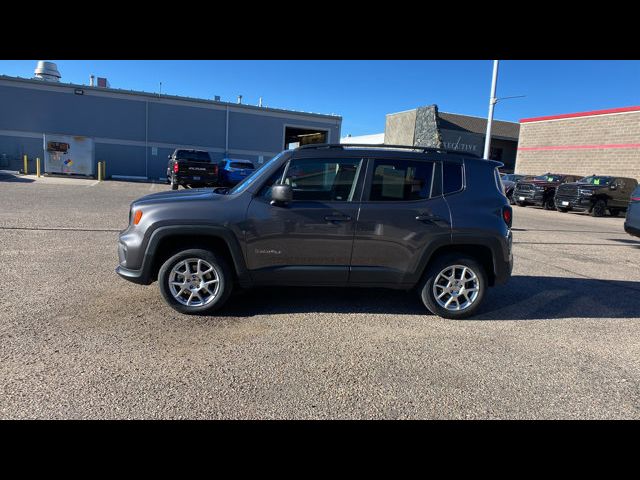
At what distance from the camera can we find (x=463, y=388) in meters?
3.18

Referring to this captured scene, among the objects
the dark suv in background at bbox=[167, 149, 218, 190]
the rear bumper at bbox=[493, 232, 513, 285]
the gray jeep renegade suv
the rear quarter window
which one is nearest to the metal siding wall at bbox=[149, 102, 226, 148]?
the dark suv in background at bbox=[167, 149, 218, 190]

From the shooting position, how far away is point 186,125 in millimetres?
29062

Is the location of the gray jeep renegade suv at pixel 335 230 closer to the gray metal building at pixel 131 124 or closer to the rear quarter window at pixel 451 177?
the rear quarter window at pixel 451 177

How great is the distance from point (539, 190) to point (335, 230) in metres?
20.8

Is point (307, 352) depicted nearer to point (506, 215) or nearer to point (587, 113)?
point (506, 215)

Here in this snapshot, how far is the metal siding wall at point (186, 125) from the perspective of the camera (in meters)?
28.4

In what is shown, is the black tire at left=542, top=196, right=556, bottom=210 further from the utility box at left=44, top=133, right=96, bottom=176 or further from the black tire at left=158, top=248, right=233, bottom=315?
the utility box at left=44, top=133, right=96, bottom=176

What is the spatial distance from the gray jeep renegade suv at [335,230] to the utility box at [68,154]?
2477cm

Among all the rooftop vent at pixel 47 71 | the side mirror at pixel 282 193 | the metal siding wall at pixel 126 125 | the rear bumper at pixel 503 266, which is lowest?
the rear bumper at pixel 503 266

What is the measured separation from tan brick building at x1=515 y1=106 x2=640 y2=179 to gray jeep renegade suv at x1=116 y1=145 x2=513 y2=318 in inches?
1121

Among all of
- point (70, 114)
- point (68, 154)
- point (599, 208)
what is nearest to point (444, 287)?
point (599, 208)

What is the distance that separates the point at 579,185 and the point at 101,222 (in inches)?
772

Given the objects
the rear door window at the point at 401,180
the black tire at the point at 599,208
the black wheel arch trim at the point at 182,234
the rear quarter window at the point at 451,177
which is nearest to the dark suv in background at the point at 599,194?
the black tire at the point at 599,208
